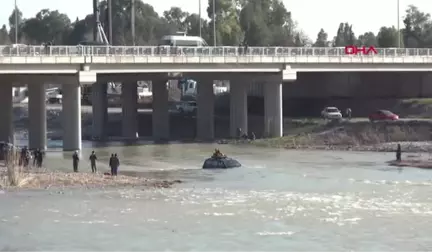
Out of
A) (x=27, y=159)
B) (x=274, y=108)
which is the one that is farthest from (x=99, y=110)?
(x=27, y=159)

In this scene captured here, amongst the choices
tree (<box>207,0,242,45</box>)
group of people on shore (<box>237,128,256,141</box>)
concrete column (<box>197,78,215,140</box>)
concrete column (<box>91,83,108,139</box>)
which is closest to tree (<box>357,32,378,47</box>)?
tree (<box>207,0,242,45</box>)

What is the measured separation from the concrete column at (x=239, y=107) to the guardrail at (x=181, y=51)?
9900 millimetres

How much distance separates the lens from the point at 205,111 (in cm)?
10294

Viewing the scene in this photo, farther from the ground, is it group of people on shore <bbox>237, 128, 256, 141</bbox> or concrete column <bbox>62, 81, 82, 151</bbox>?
concrete column <bbox>62, 81, 82, 151</bbox>

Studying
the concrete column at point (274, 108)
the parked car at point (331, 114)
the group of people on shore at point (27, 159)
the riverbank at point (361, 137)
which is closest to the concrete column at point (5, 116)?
the group of people on shore at point (27, 159)

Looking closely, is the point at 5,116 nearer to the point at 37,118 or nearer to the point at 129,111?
the point at 37,118

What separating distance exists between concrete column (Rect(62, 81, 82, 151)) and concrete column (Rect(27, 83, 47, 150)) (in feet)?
19.4

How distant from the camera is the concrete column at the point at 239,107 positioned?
97562 millimetres

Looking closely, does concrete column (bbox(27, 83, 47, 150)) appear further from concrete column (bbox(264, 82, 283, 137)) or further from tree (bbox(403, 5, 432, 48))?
tree (bbox(403, 5, 432, 48))

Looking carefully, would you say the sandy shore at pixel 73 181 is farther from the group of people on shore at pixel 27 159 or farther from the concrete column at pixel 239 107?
the concrete column at pixel 239 107

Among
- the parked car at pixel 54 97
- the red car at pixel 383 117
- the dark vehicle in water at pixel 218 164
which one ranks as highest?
the parked car at pixel 54 97

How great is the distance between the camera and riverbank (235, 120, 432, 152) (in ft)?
273

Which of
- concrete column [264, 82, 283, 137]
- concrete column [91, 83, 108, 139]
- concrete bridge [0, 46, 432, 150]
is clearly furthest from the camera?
concrete column [91, 83, 108, 139]

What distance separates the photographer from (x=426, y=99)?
4016 inches
